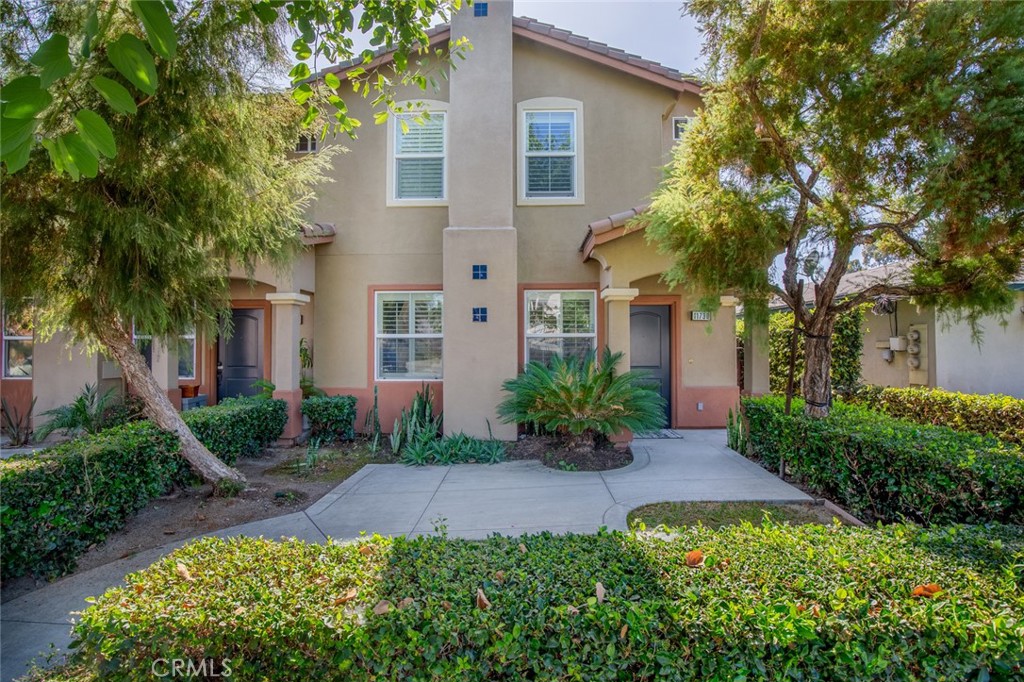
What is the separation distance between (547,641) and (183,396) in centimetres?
1020

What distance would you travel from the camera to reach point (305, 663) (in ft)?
6.81

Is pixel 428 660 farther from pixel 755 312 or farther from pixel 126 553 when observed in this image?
pixel 755 312

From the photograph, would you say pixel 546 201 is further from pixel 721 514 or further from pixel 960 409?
pixel 960 409

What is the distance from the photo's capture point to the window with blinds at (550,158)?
956cm

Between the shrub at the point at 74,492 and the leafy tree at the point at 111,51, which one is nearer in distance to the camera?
the leafy tree at the point at 111,51

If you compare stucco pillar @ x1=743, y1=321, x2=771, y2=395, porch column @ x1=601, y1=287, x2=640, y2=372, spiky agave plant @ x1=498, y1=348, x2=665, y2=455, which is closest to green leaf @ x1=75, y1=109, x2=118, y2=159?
spiky agave plant @ x1=498, y1=348, x2=665, y2=455

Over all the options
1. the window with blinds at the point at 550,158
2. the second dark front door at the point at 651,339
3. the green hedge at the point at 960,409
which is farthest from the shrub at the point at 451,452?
the green hedge at the point at 960,409

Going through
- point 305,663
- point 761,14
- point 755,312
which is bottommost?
point 305,663

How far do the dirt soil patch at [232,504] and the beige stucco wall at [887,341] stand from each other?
10.8 meters

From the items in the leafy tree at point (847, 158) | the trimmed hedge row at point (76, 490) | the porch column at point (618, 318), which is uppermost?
the leafy tree at point (847, 158)

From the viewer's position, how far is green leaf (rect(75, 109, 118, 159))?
1551mm

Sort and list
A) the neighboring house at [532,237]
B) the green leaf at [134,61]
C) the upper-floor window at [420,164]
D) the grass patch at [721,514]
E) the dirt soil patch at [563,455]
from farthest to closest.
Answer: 1. the upper-floor window at [420,164]
2. the neighboring house at [532,237]
3. the dirt soil patch at [563,455]
4. the grass patch at [721,514]
5. the green leaf at [134,61]

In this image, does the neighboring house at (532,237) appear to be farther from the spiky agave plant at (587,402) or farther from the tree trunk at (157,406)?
the tree trunk at (157,406)

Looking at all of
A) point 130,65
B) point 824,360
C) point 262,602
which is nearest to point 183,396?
point 262,602
